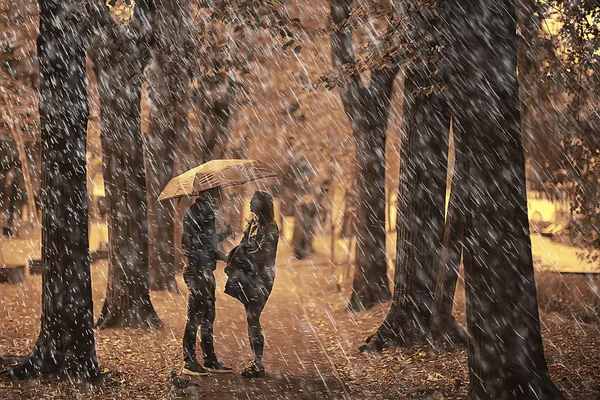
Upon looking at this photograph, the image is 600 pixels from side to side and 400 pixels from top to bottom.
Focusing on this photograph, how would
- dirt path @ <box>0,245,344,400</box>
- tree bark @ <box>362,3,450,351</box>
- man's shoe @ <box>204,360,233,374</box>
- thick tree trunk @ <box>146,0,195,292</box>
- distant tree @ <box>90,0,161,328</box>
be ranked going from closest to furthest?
dirt path @ <box>0,245,344,400</box>, man's shoe @ <box>204,360,233,374</box>, tree bark @ <box>362,3,450,351</box>, distant tree @ <box>90,0,161,328</box>, thick tree trunk @ <box>146,0,195,292</box>

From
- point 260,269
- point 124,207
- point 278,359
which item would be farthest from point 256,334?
point 124,207

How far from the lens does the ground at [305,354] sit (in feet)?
30.7

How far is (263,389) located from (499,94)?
4034mm

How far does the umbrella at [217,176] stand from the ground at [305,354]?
212cm

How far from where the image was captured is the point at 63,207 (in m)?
9.70

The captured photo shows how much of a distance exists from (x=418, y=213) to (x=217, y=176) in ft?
10.5

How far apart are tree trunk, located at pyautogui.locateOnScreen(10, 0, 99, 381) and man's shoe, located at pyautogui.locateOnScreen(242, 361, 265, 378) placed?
66.5 inches

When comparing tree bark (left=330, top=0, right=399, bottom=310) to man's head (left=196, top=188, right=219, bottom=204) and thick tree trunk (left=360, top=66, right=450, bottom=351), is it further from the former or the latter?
man's head (left=196, top=188, right=219, bottom=204)

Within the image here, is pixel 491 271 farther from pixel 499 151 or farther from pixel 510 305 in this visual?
pixel 499 151

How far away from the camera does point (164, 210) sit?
1923 cm

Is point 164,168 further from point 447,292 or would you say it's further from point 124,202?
point 447,292

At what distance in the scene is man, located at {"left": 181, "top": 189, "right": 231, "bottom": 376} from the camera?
32.7ft

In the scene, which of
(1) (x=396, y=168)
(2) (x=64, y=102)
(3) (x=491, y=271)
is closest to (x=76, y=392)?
(2) (x=64, y=102)

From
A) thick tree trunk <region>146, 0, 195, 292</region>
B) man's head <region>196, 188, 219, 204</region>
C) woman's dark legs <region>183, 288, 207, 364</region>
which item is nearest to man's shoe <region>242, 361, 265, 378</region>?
woman's dark legs <region>183, 288, 207, 364</region>
